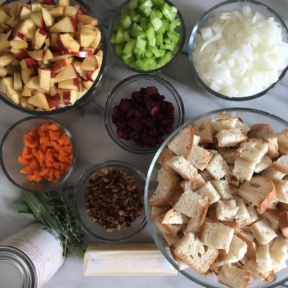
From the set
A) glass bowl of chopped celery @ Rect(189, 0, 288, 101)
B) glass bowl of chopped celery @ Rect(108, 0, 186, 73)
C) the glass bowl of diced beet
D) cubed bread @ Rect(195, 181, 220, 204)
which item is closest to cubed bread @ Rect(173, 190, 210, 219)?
cubed bread @ Rect(195, 181, 220, 204)

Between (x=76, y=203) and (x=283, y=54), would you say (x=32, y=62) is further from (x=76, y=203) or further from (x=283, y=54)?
(x=283, y=54)

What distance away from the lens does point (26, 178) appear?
75.7 inches

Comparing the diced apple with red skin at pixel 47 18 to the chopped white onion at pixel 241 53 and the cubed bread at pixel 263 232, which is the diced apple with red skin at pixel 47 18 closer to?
the chopped white onion at pixel 241 53

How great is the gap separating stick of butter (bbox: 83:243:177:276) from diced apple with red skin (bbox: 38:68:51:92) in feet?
2.37

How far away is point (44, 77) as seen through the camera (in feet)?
5.25

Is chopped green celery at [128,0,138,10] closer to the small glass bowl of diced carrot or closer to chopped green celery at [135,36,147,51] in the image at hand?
chopped green celery at [135,36,147,51]

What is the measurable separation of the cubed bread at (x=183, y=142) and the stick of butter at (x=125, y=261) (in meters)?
0.51

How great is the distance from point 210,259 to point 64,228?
698mm

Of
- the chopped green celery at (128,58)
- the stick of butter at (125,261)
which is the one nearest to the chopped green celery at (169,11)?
the chopped green celery at (128,58)

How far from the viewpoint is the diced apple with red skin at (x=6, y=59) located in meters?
1.64

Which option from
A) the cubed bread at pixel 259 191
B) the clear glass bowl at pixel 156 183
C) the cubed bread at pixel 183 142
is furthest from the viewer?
the clear glass bowl at pixel 156 183

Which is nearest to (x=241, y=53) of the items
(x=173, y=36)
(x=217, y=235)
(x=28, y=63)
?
(x=173, y=36)

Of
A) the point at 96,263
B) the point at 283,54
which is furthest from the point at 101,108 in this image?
the point at 283,54

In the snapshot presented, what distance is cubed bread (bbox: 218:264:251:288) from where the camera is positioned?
149 centimetres
